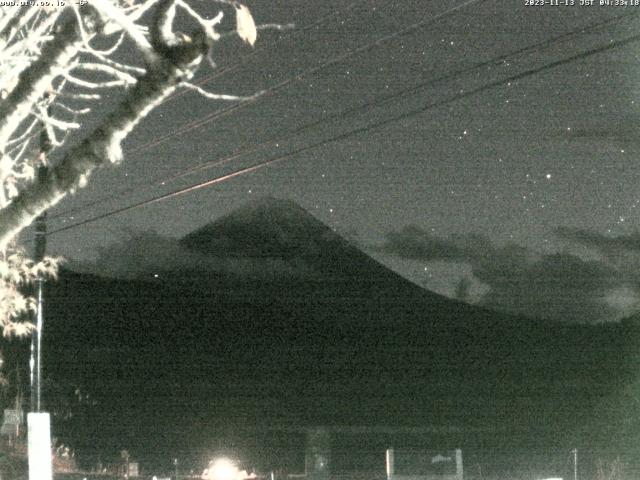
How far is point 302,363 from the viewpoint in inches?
2916

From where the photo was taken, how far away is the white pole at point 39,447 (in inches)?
720

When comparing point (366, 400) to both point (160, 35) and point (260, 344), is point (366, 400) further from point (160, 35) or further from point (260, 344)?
point (160, 35)

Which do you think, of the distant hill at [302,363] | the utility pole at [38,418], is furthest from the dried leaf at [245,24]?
the distant hill at [302,363]

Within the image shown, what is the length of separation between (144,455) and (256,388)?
72.7 feet

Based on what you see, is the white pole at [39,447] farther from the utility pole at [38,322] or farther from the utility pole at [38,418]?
the utility pole at [38,322]

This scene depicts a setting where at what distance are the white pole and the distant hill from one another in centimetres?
2657

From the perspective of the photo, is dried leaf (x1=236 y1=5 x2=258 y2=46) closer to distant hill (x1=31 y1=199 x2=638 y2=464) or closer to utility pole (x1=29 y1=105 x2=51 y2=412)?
utility pole (x1=29 y1=105 x2=51 y2=412)

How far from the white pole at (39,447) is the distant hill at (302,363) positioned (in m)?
26.6

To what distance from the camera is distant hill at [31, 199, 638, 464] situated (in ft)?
175

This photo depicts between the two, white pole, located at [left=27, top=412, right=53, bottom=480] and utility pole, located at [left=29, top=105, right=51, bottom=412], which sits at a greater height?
utility pole, located at [left=29, top=105, right=51, bottom=412]

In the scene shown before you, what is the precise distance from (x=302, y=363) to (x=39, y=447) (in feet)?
183

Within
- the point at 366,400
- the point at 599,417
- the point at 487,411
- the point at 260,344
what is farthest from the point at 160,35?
the point at 260,344

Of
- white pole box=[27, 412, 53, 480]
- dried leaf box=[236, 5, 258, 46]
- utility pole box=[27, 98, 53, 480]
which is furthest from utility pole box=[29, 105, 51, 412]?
dried leaf box=[236, 5, 258, 46]

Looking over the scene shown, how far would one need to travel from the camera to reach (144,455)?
4278 cm
